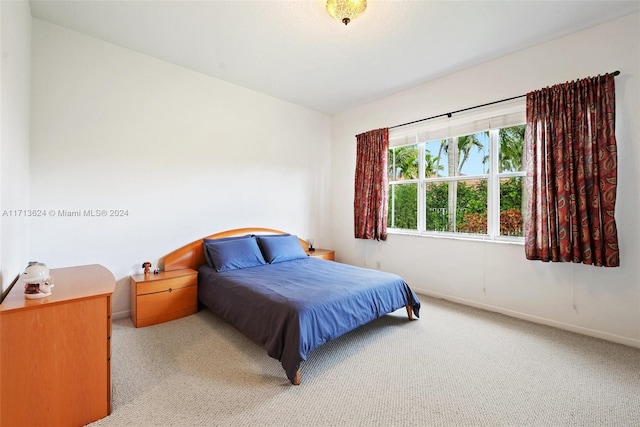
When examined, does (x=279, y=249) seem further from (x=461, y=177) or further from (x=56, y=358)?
(x=461, y=177)

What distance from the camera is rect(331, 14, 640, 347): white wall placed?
237 centimetres

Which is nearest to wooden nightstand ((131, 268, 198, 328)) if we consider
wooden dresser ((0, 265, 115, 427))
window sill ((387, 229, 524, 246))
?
wooden dresser ((0, 265, 115, 427))

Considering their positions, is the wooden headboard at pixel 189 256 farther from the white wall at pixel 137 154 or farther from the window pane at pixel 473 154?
the window pane at pixel 473 154

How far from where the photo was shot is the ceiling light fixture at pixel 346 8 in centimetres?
200

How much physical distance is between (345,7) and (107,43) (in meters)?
2.48

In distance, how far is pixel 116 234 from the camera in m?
2.85

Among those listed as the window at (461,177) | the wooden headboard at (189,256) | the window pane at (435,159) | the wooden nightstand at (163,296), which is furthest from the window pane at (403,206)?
the wooden nightstand at (163,296)

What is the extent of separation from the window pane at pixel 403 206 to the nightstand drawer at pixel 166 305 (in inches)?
114

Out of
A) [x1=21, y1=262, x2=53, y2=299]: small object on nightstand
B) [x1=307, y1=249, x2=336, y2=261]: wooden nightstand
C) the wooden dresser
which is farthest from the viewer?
[x1=307, y1=249, x2=336, y2=261]: wooden nightstand

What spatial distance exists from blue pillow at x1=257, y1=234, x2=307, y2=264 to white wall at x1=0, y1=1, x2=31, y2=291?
2.15 meters

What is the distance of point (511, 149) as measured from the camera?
3113 millimetres

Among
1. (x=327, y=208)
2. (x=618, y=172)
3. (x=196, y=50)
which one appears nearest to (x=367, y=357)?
(x=618, y=172)

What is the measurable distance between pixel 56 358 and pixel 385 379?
1933 mm

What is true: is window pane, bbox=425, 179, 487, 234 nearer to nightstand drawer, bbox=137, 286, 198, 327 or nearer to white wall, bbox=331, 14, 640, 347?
white wall, bbox=331, 14, 640, 347
